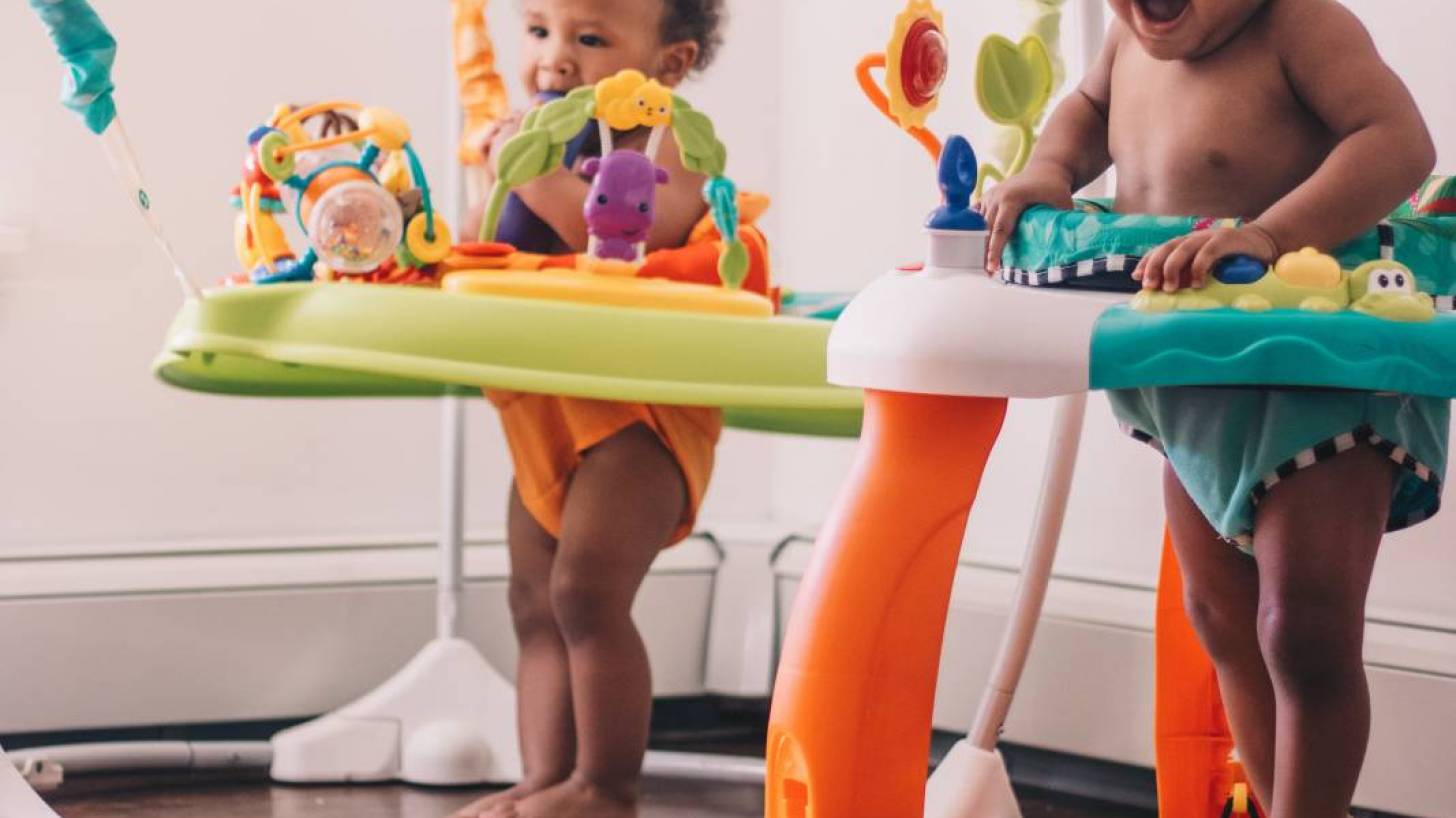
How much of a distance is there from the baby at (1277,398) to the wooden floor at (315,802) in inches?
20.8

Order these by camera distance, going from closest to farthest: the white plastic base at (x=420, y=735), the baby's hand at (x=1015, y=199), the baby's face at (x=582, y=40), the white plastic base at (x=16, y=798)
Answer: the baby's hand at (x=1015, y=199)
the white plastic base at (x=16, y=798)
the baby's face at (x=582, y=40)
the white plastic base at (x=420, y=735)

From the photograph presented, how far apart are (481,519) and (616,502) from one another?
1.74ft

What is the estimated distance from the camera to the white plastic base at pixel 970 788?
3.63 feet

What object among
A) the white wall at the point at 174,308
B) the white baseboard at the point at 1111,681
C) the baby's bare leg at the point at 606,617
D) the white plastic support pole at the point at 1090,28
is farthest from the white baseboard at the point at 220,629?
the white plastic support pole at the point at 1090,28

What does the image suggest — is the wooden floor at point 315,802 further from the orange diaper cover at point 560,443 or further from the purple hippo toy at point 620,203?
the purple hippo toy at point 620,203

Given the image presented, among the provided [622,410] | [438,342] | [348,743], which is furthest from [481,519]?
[438,342]

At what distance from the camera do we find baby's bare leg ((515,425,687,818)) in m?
1.13

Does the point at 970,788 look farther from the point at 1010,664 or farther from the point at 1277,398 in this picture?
the point at 1277,398

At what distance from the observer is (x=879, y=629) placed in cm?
72

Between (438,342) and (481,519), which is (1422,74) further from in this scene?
(481,519)

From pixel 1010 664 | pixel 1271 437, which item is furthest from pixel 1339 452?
pixel 1010 664

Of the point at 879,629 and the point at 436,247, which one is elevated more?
the point at 436,247

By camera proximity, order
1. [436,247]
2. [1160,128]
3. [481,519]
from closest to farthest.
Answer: [1160,128] → [436,247] → [481,519]

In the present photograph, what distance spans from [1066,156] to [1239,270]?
18cm
